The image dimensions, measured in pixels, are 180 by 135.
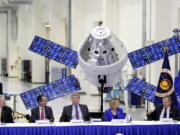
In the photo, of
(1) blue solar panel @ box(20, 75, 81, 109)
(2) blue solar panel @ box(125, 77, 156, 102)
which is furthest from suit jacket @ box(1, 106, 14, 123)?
(2) blue solar panel @ box(125, 77, 156, 102)

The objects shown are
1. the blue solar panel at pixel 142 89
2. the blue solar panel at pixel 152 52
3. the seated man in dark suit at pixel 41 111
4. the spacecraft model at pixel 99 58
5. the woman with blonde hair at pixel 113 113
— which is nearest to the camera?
the spacecraft model at pixel 99 58

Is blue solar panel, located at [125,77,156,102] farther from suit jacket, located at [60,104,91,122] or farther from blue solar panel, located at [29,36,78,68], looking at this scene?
suit jacket, located at [60,104,91,122]

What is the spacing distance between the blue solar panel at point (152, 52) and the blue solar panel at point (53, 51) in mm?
1313

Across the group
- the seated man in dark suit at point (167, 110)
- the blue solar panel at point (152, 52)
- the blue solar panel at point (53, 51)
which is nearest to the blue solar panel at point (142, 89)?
the blue solar panel at point (152, 52)

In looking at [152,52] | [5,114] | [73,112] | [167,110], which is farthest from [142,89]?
[5,114]

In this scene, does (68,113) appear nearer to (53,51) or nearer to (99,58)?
(99,58)

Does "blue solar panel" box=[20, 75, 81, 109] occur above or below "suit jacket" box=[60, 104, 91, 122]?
above

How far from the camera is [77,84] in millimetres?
9883

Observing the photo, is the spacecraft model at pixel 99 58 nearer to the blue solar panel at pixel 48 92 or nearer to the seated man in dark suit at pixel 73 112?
the blue solar panel at pixel 48 92

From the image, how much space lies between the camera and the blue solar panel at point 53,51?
955 cm

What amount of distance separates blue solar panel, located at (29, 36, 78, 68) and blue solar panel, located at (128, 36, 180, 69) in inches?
51.7

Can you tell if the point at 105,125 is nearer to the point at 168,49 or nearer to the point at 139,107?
the point at 168,49

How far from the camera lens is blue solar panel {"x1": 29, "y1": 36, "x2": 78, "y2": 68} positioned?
9555 millimetres

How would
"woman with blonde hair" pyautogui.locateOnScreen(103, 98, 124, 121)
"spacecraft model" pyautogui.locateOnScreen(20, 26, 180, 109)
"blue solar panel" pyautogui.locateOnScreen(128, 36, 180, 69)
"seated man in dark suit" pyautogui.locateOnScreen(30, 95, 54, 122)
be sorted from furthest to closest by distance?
"blue solar panel" pyautogui.locateOnScreen(128, 36, 180, 69), "seated man in dark suit" pyautogui.locateOnScreen(30, 95, 54, 122), "woman with blonde hair" pyautogui.locateOnScreen(103, 98, 124, 121), "spacecraft model" pyautogui.locateOnScreen(20, 26, 180, 109)
